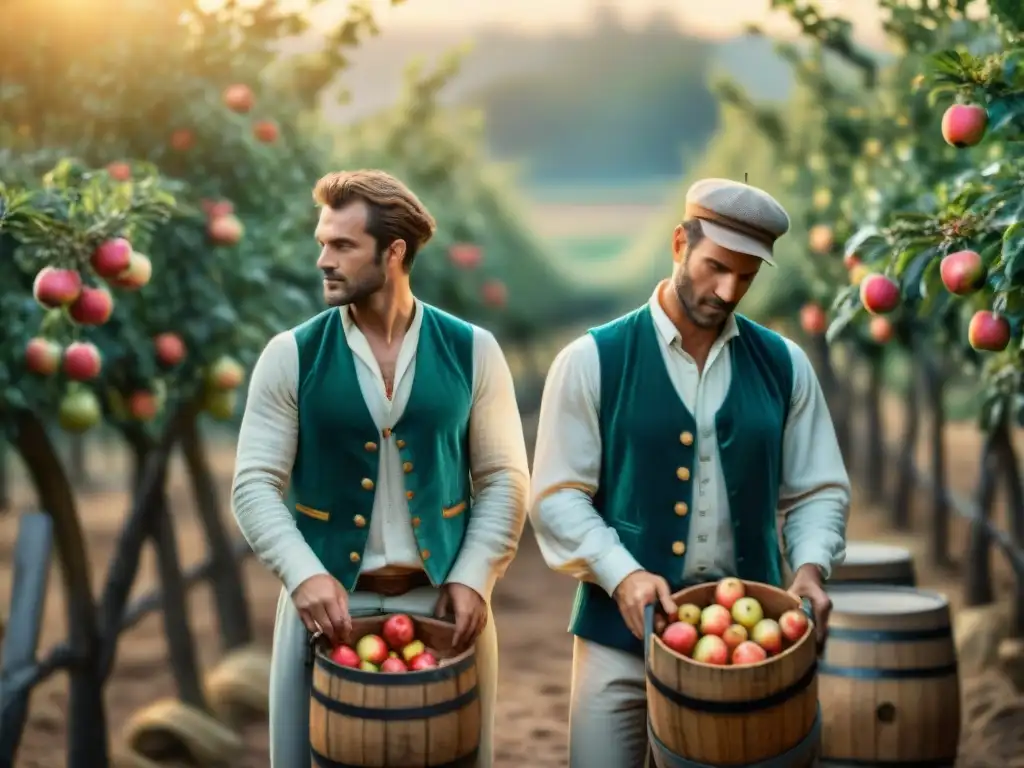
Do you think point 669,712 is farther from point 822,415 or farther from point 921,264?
point 921,264

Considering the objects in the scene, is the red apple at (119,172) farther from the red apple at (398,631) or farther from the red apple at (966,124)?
the red apple at (966,124)

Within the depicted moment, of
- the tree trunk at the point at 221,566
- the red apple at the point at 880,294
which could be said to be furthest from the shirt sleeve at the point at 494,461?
the tree trunk at the point at 221,566

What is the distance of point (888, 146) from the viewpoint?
823cm

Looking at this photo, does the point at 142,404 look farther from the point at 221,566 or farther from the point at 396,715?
the point at 396,715

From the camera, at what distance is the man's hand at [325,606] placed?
3.52 metres

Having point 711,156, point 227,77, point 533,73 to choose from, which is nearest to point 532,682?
point 227,77

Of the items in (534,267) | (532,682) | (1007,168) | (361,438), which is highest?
(534,267)

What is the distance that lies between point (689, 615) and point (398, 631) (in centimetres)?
67

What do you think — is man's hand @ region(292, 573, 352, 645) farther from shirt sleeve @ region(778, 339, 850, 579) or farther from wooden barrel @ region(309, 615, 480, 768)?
shirt sleeve @ region(778, 339, 850, 579)

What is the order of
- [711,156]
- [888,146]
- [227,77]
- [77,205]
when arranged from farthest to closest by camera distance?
[711,156] → [888,146] → [227,77] → [77,205]

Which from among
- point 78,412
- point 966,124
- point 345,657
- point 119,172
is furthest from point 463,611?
point 119,172

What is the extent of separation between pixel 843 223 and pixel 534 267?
19.2m

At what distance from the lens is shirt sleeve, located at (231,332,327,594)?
3629 mm

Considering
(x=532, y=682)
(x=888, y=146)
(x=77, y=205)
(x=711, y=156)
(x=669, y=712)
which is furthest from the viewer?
(x=711, y=156)
